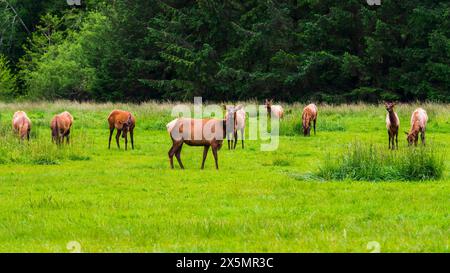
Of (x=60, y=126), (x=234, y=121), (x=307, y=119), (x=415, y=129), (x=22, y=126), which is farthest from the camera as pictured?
(x=307, y=119)

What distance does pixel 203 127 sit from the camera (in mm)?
17047

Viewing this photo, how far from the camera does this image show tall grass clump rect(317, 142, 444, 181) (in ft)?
48.0

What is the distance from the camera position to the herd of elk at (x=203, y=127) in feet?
56.0

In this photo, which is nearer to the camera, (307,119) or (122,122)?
(122,122)

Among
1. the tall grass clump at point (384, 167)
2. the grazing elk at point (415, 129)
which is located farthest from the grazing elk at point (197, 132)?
the grazing elk at point (415, 129)

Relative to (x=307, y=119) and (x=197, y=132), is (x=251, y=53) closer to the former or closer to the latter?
(x=307, y=119)

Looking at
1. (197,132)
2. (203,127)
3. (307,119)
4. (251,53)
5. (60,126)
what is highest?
(251,53)

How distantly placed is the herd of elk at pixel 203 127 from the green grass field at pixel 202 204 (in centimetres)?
66

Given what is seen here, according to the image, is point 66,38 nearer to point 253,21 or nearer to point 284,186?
point 253,21

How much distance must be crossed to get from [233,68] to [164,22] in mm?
7166

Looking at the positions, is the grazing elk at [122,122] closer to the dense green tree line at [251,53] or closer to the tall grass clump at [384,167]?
the tall grass clump at [384,167]

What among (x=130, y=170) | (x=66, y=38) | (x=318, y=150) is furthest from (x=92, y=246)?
(x=66, y=38)

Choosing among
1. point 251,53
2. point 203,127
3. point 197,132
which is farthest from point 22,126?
point 251,53

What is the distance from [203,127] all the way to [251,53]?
3839cm
